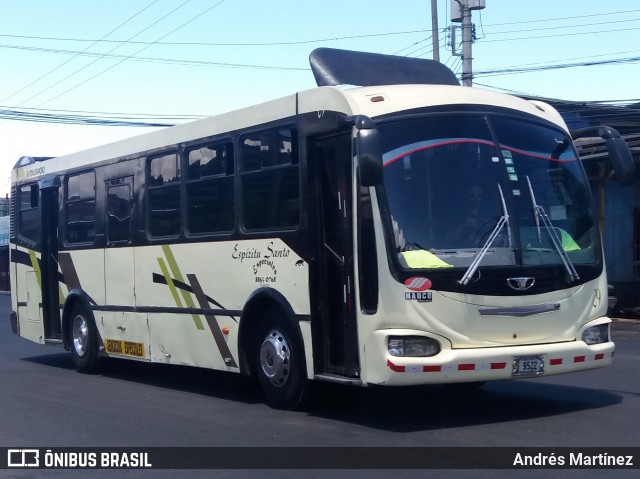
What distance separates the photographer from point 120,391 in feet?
41.2

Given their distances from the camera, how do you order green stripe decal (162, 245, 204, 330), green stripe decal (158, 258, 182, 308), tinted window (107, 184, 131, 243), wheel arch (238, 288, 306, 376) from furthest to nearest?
tinted window (107, 184, 131, 243)
green stripe decal (158, 258, 182, 308)
green stripe decal (162, 245, 204, 330)
wheel arch (238, 288, 306, 376)

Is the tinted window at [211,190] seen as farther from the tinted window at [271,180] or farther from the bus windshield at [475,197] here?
the bus windshield at [475,197]

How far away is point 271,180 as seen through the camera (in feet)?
34.1

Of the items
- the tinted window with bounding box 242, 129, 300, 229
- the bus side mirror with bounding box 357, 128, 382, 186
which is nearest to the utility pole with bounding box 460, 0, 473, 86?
the tinted window with bounding box 242, 129, 300, 229

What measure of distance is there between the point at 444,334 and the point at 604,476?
2042 millimetres

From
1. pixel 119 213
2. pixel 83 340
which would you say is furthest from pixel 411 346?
pixel 83 340

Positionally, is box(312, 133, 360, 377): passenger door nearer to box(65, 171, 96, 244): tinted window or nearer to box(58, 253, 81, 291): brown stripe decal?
box(65, 171, 96, 244): tinted window

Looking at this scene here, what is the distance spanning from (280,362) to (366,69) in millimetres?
3560

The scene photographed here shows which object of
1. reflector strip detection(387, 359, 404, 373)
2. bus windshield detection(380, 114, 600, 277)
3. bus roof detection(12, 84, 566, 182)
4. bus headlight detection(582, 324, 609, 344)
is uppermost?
bus roof detection(12, 84, 566, 182)

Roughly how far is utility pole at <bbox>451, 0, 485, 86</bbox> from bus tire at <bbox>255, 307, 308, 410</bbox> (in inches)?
647

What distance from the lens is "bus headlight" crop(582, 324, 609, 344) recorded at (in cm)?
945

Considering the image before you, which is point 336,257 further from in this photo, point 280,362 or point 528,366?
point 528,366

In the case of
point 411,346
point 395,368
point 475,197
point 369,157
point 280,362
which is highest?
point 369,157

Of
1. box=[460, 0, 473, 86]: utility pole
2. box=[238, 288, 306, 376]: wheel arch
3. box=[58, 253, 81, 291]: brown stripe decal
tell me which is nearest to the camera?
box=[238, 288, 306, 376]: wheel arch
